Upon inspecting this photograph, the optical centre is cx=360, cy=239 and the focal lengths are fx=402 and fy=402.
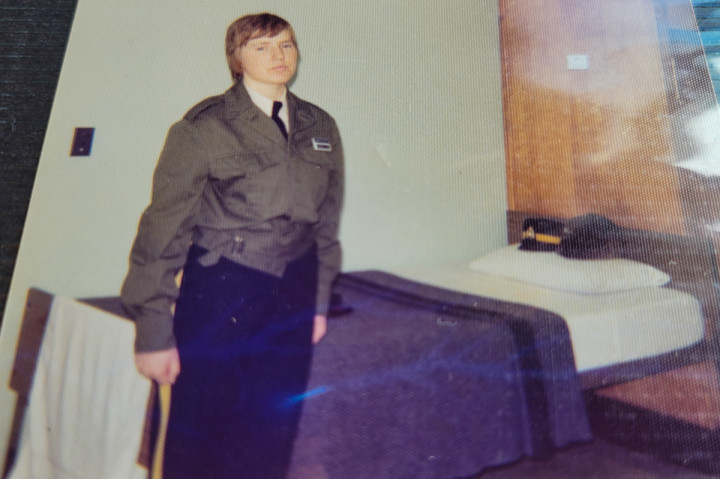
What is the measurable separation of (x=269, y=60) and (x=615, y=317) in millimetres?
966

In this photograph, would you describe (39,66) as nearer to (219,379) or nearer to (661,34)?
(219,379)

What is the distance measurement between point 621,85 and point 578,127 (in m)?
0.15

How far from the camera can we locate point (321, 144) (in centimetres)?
92

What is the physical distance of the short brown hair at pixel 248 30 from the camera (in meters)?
0.90

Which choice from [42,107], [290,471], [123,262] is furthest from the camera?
[42,107]

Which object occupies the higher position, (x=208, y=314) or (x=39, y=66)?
(x=39, y=66)

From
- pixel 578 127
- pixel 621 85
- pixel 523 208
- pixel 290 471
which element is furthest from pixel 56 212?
pixel 621 85

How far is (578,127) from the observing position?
1.02 meters

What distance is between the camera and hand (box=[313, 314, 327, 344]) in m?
0.77

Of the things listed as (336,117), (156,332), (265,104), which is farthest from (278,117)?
(156,332)

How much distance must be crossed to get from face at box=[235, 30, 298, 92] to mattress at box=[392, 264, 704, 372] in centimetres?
63

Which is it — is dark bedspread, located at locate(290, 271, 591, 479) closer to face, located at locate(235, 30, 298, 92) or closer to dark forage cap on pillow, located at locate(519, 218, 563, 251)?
dark forage cap on pillow, located at locate(519, 218, 563, 251)

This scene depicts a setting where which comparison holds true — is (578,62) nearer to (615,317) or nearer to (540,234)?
(540,234)

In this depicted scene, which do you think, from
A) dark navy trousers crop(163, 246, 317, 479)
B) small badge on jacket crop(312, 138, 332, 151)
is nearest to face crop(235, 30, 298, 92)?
small badge on jacket crop(312, 138, 332, 151)
